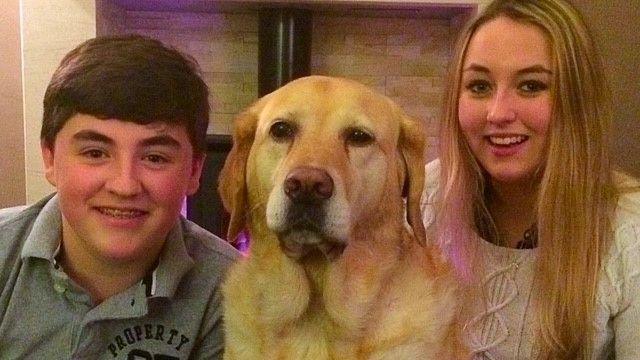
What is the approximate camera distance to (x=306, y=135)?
122 centimetres

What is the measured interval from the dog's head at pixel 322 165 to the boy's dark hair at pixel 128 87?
A: 117 millimetres

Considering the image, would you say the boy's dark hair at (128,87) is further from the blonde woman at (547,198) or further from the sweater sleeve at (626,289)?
the sweater sleeve at (626,289)

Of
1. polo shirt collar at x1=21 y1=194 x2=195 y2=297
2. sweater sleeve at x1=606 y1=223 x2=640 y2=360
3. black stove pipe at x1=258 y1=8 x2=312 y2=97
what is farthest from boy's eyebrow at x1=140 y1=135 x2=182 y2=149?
black stove pipe at x1=258 y1=8 x2=312 y2=97

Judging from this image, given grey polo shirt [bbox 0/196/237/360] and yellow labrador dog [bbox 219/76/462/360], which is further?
grey polo shirt [bbox 0/196/237/360]

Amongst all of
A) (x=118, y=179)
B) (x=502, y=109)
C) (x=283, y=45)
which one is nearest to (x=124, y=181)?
(x=118, y=179)

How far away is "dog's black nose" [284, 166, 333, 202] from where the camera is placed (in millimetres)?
1080

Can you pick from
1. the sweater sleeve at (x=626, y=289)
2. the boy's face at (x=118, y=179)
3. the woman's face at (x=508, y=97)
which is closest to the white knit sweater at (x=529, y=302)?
the sweater sleeve at (x=626, y=289)

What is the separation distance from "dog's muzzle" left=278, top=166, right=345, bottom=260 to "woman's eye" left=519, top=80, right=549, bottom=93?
597 millimetres

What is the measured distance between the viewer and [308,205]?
43.1 inches

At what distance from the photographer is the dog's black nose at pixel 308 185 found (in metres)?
1.08

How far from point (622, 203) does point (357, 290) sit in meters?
0.67

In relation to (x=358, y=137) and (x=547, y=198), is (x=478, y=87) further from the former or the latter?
(x=358, y=137)

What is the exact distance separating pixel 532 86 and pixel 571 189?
24 cm

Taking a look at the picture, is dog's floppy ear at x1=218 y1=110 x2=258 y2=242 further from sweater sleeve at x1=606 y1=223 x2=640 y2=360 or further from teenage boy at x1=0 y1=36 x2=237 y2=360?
sweater sleeve at x1=606 y1=223 x2=640 y2=360
